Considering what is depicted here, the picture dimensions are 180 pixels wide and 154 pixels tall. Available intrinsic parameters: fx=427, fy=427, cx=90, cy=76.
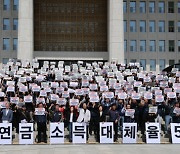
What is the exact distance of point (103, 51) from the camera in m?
53.4

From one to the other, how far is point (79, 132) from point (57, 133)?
3.05ft

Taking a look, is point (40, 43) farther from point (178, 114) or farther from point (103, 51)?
point (178, 114)

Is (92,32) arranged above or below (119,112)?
above

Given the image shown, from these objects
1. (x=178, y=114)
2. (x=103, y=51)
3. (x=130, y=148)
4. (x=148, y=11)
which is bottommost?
(x=130, y=148)

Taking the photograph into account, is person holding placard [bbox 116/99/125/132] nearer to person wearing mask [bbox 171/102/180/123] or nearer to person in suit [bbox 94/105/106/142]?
person in suit [bbox 94/105/106/142]

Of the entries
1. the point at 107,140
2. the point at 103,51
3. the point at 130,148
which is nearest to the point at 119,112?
the point at 107,140

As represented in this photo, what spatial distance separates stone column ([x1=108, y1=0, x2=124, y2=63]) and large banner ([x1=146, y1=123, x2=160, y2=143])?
31.6 meters

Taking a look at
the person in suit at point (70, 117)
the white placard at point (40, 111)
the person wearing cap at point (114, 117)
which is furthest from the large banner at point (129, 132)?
the white placard at point (40, 111)

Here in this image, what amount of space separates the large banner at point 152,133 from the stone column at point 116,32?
31594mm

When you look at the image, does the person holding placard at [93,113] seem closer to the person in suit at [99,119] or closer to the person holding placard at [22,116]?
the person in suit at [99,119]

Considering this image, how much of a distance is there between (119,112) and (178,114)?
259 centimetres

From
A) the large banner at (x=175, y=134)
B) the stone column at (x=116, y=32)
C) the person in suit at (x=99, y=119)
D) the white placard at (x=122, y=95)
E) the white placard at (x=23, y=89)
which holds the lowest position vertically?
the large banner at (x=175, y=134)

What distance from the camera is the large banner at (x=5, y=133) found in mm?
17656

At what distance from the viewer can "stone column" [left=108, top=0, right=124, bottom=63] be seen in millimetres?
49750
